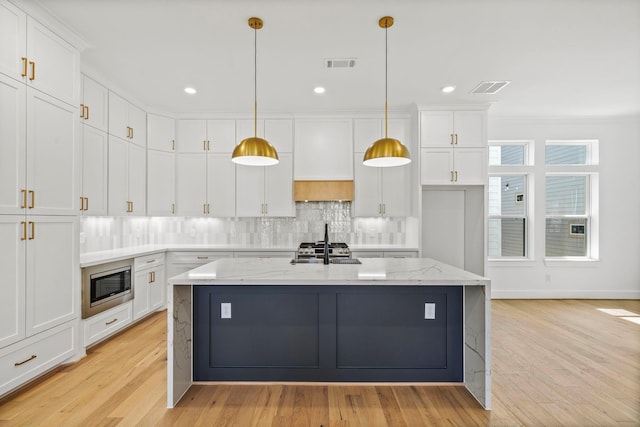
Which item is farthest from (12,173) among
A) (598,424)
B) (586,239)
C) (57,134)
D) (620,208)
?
(620,208)

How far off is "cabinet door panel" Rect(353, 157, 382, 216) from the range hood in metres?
0.13

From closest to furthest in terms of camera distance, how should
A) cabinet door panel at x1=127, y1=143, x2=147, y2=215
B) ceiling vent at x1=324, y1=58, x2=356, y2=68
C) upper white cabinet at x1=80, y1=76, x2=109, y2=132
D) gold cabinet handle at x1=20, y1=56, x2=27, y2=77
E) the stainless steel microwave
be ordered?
gold cabinet handle at x1=20, y1=56, x2=27, y2=77
the stainless steel microwave
ceiling vent at x1=324, y1=58, x2=356, y2=68
upper white cabinet at x1=80, y1=76, x2=109, y2=132
cabinet door panel at x1=127, y1=143, x2=147, y2=215

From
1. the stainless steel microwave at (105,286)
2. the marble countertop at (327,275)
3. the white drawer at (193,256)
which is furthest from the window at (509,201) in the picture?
the stainless steel microwave at (105,286)

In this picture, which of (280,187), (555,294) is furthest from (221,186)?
(555,294)

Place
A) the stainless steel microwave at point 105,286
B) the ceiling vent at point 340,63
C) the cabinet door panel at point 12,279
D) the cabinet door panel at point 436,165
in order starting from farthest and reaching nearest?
the cabinet door panel at point 436,165 < the ceiling vent at point 340,63 < the stainless steel microwave at point 105,286 < the cabinet door panel at point 12,279

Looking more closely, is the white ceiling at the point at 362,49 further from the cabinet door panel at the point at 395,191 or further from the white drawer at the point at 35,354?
the white drawer at the point at 35,354

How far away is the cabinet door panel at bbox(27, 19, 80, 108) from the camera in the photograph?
8.06 feet

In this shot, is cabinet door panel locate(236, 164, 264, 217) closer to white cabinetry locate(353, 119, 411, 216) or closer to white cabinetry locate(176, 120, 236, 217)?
white cabinetry locate(176, 120, 236, 217)

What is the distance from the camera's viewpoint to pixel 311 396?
7.70 ft

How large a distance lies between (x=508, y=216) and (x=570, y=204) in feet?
3.47

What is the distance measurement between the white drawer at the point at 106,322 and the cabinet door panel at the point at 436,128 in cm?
434

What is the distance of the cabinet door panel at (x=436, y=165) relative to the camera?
4.46m

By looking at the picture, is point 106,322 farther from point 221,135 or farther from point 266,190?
point 221,135

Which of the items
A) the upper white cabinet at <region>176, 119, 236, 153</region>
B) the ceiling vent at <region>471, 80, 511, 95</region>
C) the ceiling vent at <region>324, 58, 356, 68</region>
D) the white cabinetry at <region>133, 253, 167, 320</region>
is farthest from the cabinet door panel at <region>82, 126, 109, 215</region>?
the ceiling vent at <region>471, 80, 511, 95</region>
